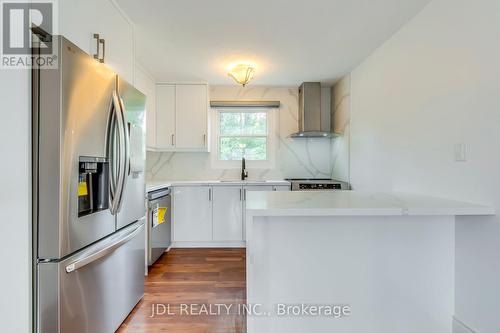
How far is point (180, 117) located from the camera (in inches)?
146

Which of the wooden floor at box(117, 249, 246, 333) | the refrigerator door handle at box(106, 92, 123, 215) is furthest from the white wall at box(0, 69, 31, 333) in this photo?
the wooden floor at box(117, 249, 246, 333)

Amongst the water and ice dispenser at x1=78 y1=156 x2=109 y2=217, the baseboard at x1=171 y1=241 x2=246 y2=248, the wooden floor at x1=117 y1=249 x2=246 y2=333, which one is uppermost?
the water and ice dispenser at x1=78 y1=156 x2=109 y2=217

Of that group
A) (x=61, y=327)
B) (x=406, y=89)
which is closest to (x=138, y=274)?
(x=61, y=327)

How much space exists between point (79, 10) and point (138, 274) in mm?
1878

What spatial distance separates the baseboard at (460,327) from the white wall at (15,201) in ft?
7.62

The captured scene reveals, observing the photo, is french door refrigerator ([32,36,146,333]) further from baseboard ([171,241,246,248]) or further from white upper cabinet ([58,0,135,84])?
baseboard ([171,241,246,248])

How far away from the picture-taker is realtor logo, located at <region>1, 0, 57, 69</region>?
1102 millimetres

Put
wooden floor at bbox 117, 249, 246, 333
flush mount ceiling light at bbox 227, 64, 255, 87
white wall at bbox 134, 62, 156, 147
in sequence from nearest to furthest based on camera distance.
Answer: wooden floor at bbox 117, 249, 246, 333
flush mount ceiling light at bbox 227, 64, 255, 87
white wall at bbox 134, 62, 156, 147

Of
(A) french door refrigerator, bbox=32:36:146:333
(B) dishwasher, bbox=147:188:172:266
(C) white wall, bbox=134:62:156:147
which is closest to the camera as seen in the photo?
(A) french door refrigerator, bbox=32:36:146:333

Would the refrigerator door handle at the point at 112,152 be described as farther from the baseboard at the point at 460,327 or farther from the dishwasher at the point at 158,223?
the baseboard at the point at 460,327

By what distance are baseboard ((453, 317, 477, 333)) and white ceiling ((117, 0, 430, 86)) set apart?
2167 mm

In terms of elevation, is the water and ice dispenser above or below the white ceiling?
below

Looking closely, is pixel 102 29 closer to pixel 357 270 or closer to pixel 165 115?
pixel 165 115

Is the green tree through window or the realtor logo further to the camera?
the green tree through window
